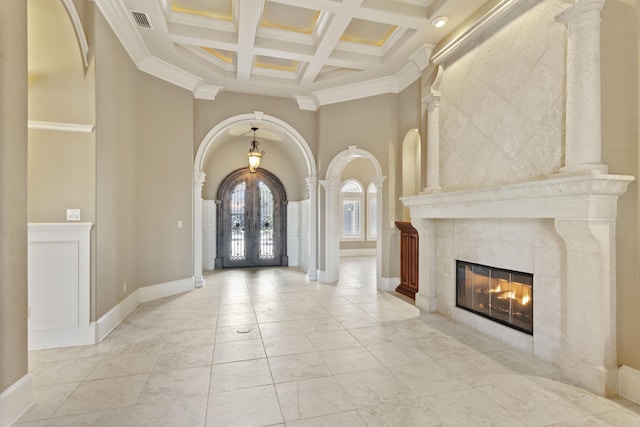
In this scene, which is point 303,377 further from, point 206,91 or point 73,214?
point 206,91

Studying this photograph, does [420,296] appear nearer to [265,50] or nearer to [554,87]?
[554,87]

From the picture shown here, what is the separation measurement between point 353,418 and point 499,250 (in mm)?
2473

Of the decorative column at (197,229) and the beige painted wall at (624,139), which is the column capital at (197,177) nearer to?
the decorative column at (197,229)

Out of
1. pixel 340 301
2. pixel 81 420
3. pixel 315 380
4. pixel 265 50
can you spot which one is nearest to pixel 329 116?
pixel 265 50

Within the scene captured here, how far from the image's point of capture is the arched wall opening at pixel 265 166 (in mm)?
6262

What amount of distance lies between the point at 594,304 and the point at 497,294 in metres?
1.21

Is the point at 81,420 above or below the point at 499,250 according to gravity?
below

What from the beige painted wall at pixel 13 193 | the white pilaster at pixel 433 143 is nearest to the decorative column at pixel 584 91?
the white pilaster at pixel 433 143

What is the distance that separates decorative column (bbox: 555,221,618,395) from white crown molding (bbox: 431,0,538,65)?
2.26 meters

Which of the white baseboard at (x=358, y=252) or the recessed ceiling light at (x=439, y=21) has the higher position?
the recessed ceiling light at (x=439, y=21)

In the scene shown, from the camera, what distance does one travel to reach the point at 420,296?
488 cm

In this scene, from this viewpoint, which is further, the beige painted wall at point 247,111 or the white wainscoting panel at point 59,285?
the beige painted wall at point 247,111

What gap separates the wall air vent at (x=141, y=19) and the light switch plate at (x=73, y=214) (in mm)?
2508

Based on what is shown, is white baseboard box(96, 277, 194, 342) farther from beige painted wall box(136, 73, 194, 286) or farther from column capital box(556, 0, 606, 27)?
column capital box(556, 0, 606, 27)
